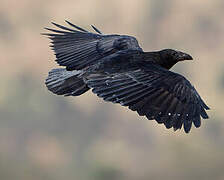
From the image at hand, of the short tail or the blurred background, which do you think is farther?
the blurred background

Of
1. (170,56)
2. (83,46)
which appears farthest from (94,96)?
(170,56)

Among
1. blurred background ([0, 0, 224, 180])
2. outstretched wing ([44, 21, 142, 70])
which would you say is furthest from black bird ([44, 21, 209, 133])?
blurred background ([0, 0, 224, 180])

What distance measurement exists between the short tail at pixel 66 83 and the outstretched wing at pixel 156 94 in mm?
559

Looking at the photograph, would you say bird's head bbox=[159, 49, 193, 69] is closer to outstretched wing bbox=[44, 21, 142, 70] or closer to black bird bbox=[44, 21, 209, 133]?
black bird bbox=[44, 21, 209, 133]

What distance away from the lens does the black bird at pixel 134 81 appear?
42.5 feet

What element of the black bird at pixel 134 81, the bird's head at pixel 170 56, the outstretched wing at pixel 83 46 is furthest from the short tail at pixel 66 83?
the bird's head at pixel 170 56

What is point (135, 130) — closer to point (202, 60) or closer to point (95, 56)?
point (202, 60)

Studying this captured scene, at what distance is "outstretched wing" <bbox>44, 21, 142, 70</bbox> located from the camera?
50.3ft

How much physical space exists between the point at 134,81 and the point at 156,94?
0.41 m

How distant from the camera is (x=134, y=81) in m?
13.4

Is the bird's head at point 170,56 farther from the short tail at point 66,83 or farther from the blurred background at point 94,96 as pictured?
the blurred background at point 94,96

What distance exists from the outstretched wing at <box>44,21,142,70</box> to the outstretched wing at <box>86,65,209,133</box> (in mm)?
1610

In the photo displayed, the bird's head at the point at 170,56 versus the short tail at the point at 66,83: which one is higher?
the bird's head at the point at 170,56

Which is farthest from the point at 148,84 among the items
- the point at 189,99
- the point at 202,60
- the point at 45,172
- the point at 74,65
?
the point at 202,60
